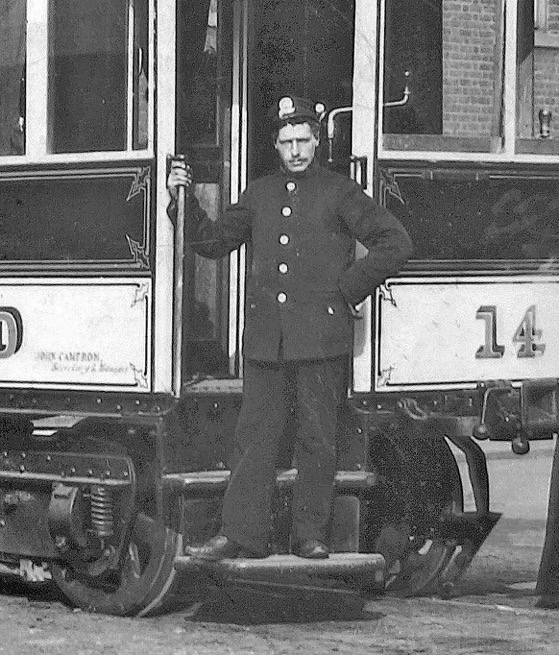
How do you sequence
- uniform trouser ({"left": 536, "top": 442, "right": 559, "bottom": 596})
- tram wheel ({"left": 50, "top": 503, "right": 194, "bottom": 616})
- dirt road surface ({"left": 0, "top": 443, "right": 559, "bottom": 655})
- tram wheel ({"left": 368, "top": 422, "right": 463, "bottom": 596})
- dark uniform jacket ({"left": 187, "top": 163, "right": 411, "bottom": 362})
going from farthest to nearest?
tram wheel ({"left": 368, "top": 422, "right": 463, "bottom": 596}), uniform trouser ({"left": 536, "top": 442, "right": 559, "bottom": 596}), tram wheel ({"left": 50, "top": 503, "right": 194, "bottom": 616}), dark uniform jacket ({"left": 187, "top": 163, "right": 411, "bottom": 362}), dirt road surface ({"left": 0, "top": 443, "right": 559, "bottom": 655})

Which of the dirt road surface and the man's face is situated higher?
the man's face

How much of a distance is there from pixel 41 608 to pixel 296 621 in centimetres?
115

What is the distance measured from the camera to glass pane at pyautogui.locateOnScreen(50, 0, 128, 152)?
8.17 m

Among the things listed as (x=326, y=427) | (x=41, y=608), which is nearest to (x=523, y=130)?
(x=326, y=427)

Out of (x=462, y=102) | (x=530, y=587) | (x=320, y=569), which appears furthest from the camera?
(x=530, y=587)

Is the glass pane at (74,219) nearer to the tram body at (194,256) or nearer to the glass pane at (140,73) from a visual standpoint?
the tram body at (194,256)

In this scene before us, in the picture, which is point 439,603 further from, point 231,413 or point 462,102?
point 462,102

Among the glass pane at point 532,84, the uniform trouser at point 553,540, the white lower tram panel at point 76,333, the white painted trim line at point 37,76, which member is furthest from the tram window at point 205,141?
the uniform trouser at point 553,540

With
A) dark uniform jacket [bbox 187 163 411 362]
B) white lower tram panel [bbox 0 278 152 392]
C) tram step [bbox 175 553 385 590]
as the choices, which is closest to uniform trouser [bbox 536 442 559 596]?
tram step [bbox 175 553 385 590]

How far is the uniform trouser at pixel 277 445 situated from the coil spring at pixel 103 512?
54 cm

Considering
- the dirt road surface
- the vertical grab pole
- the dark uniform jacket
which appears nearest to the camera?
the dirt road surface

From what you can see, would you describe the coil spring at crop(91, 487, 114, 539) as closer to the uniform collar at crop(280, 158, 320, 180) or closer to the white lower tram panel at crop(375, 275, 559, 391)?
the white lower tram panel at crop(375, 275, 559, 391)

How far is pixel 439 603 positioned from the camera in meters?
8.70

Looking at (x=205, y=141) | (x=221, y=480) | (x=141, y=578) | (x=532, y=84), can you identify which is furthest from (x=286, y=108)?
(x=141, y=578)
